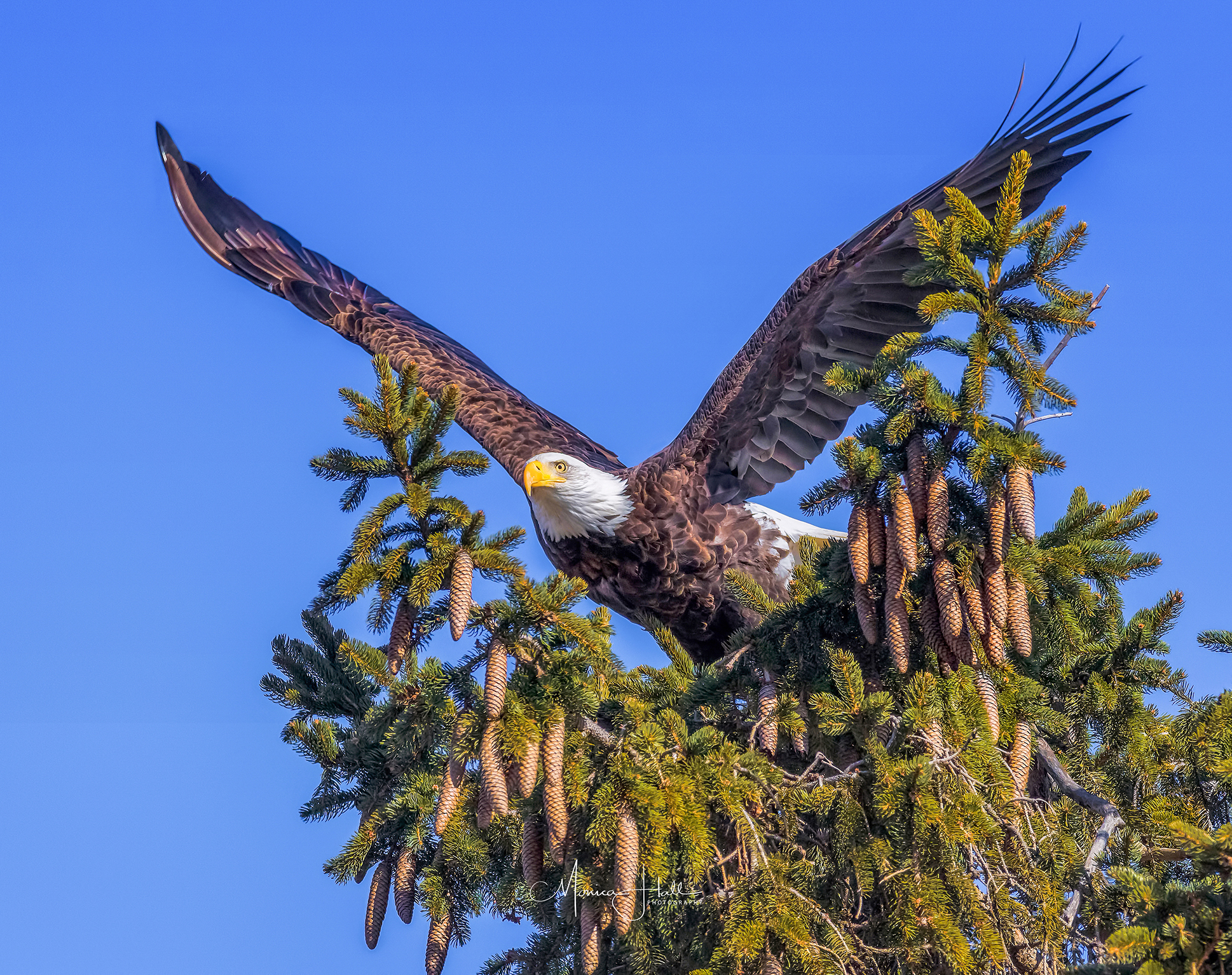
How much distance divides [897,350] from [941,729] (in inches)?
38.5

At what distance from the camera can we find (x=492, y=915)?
3.73 m

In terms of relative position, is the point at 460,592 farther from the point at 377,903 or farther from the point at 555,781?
the point at 377,903

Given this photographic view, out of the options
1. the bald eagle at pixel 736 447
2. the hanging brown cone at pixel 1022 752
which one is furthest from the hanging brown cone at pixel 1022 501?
the bald eagle at pixel 736 447

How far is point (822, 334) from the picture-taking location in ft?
17.7

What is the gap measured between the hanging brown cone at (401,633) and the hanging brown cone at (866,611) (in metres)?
1.11

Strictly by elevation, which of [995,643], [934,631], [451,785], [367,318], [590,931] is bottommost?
[590,931]

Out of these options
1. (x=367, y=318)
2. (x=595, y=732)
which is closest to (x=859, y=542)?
(x=595, y=732)

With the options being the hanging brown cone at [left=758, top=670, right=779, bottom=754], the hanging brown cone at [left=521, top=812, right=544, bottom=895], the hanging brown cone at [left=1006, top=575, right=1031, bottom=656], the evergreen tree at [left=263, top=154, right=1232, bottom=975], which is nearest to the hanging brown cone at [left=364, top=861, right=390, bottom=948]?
the evergreen tree at [left=263, top=154, right=1232, bottom=975]

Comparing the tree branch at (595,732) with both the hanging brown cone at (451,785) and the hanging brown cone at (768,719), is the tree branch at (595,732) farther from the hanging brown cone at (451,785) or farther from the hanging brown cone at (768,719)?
the hanging brown cone at (768,719)

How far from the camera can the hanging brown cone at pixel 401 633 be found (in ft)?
9.68

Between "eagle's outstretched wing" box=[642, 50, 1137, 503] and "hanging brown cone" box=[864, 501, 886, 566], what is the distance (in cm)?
209

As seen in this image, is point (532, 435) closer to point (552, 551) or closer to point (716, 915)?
point (552, 551)

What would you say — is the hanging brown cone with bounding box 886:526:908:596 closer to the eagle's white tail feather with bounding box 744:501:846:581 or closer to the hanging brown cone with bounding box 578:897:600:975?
the hanging brown cone with bounding box 578:897:600:975

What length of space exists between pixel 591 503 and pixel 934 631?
261 centimetres
